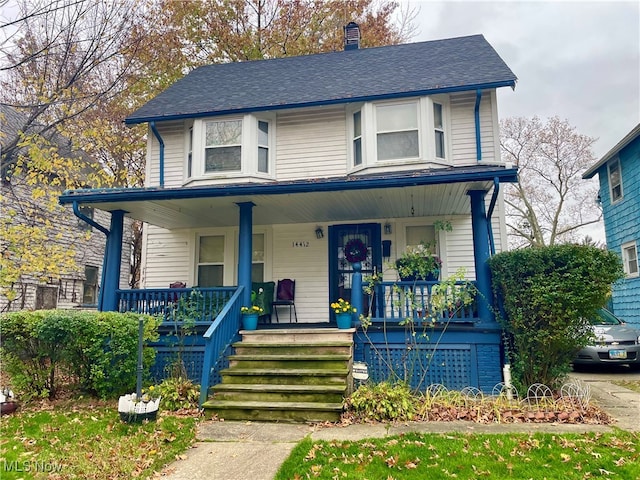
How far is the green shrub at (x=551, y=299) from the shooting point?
527 cm

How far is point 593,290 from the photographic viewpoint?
5223 millimetres

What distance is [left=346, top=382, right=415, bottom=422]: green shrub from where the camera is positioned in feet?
16.8

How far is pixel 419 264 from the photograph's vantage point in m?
7.43

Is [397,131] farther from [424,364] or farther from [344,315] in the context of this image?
[424,364]

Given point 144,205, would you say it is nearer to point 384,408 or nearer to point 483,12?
point 384,408

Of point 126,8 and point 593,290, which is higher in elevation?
point 126,8

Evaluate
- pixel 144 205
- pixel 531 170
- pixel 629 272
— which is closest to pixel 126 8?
pixel 144 205

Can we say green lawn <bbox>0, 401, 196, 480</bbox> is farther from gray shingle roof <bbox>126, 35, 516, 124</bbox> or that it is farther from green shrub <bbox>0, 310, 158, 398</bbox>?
gray shingle roof <bbox>126, 35, 516, 124</bbox>

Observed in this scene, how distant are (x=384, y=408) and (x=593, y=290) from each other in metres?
2.93

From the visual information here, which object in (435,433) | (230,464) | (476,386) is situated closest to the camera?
(230,464)

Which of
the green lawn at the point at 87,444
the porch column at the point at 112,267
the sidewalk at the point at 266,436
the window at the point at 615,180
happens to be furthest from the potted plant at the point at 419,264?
the window at the point at 615,180

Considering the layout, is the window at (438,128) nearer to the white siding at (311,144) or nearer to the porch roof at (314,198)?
the porch roof at (314,198)

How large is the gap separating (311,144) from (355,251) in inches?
101

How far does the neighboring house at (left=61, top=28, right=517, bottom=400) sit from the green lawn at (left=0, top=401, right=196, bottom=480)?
2.37 meters
